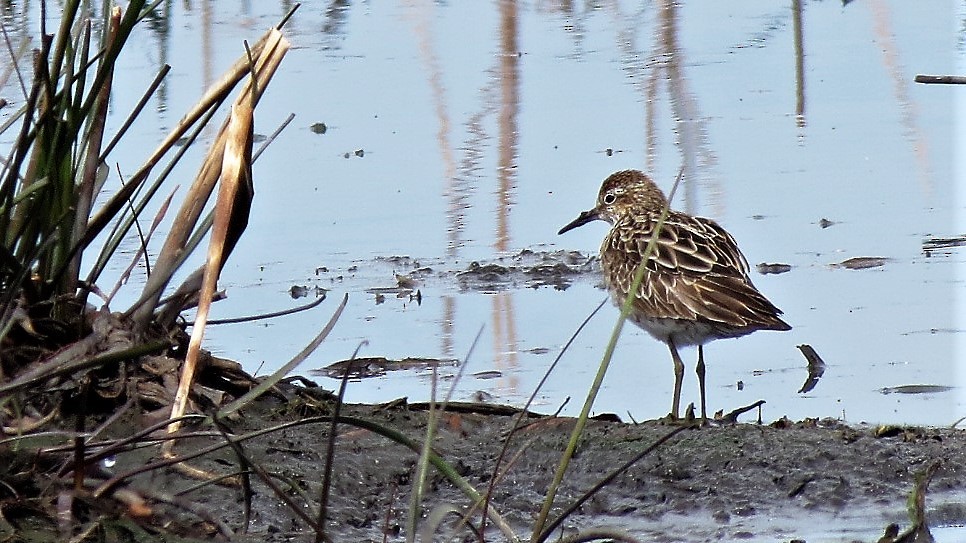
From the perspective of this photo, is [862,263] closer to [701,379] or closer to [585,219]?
[585,219]

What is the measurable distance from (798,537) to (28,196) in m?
2.11

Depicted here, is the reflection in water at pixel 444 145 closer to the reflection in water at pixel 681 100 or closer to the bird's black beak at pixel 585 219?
the bird's black beak at pixel 585 219

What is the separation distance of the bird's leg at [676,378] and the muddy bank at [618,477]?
0.48m

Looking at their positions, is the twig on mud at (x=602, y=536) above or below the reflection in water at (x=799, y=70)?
above

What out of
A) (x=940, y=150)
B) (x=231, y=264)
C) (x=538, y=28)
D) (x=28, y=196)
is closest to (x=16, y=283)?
(x=28, y=196)

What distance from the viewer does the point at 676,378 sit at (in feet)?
18.5

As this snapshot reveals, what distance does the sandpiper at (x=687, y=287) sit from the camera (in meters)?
5.69

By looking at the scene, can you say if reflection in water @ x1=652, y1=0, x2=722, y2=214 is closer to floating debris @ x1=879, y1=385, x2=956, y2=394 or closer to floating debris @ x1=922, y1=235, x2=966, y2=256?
floating debris @ x1=922, y1=235, x2=966, y2=256

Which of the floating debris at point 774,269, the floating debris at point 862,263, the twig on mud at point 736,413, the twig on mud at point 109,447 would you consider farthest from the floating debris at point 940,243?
the twig on mud at point 109,447

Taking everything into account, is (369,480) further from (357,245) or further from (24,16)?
(24,16)

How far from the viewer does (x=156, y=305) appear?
4492 millimetres

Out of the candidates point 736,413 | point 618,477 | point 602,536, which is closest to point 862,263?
point 736,413

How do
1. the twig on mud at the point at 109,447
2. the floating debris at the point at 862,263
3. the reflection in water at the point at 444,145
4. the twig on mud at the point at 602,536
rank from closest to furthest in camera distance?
the twig on mud at the point at 602,536, the twig on mud at the point at 109,447, the reflection in water at the point at 444,145, the floating debris at the point at 862,263

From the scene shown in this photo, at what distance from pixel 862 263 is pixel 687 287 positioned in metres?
0.96
